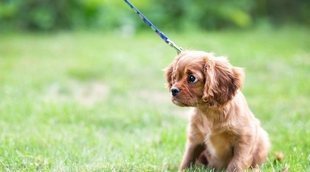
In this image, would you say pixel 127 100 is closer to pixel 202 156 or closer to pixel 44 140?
pixel 44 140

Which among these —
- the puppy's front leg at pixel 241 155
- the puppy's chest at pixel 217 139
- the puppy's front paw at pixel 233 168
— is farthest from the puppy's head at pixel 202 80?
the puppy's front paw at pixel 233 168

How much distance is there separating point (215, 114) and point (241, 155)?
1.24 ft

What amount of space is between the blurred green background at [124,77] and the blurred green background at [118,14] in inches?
0.9

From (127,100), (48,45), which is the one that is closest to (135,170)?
(127,100)

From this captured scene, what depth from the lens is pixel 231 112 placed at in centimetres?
503

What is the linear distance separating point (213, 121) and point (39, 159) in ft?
4.86

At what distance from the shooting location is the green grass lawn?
5703mm

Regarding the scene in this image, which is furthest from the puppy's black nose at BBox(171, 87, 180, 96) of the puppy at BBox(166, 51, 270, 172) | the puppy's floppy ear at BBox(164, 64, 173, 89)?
the puppy's floppy ear at BBox(164, 64, 173, 89)

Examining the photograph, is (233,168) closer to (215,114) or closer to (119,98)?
(215,114)

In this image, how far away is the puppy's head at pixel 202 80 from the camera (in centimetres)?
471

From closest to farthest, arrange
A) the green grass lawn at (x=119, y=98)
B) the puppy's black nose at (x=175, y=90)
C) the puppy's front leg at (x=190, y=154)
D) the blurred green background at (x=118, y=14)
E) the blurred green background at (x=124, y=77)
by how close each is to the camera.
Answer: the puppy's black nose at (x=175, y=90) → the puppy's front leg at (x=190, y=154) → the green grass lawn at (x=119, y=98) → the blurred green background at (x=124, y=77) → the blurred green background at (x=118, y=14)

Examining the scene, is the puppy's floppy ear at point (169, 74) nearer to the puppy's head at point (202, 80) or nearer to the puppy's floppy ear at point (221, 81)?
the puppy's head at point (202, 80)

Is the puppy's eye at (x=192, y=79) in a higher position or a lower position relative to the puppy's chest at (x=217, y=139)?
higher

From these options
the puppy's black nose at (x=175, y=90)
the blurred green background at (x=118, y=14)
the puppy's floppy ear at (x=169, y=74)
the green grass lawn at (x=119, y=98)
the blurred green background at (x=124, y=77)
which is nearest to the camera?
the puppy's black nose at (x=175, y=90)
